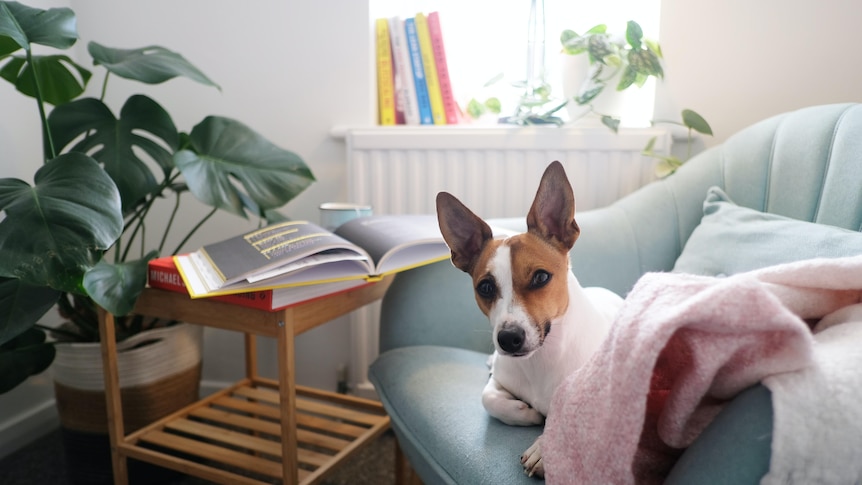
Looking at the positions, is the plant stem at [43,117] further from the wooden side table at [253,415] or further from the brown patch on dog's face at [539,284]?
the brown patch on dog's face at [539,284]

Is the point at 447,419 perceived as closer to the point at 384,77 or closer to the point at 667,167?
the point at 667,167

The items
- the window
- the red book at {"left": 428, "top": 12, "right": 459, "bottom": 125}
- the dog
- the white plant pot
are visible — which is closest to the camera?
the dog

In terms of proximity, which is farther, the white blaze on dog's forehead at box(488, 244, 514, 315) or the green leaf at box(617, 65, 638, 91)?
the green leaf at box(617, 65, 638, 91)

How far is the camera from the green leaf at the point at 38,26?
3.77 ft

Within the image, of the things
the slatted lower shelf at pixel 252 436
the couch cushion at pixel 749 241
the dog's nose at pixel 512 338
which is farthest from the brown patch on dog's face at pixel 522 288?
the slatted lower shelf at pixel 252 436

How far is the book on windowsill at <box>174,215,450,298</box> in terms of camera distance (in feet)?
3.74

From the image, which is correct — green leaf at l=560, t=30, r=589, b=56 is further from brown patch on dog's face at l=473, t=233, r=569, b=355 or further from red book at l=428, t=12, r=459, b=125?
brown patch on dog's face at l=473, t=233, r=569, b=355

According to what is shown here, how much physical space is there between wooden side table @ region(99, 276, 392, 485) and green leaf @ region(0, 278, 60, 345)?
0.13 metres

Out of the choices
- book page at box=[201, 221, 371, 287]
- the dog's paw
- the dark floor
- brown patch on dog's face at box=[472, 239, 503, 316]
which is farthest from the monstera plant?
the dog's paw

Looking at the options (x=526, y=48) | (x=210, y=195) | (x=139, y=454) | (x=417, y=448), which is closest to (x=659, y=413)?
(x=417, y=448)

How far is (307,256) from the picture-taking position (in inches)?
46.7

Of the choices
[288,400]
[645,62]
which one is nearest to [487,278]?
[288,400]

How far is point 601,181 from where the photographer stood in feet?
5.77

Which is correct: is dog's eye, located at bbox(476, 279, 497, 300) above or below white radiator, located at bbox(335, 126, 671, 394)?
below
